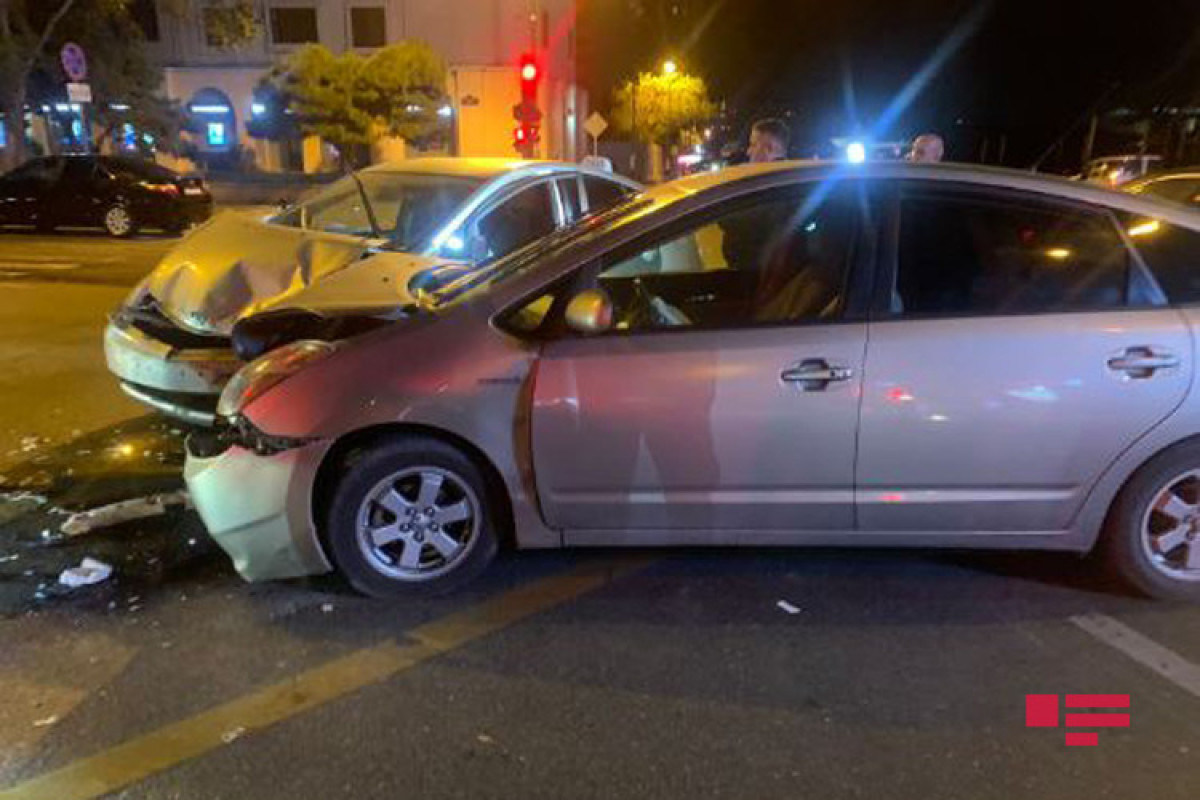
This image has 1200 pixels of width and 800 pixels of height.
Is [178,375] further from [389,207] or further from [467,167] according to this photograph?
[467,167]

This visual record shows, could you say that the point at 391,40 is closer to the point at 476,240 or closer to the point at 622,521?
the point at 476,240

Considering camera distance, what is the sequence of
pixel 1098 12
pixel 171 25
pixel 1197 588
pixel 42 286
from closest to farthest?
pixel 1197 588 → pixel 42 286 → pixel 1098 12 → pixel 171 25

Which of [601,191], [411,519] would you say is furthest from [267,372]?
[601,191]

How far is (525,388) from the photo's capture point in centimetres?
381

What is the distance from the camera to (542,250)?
433cm

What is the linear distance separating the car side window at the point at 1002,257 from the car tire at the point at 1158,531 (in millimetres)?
652

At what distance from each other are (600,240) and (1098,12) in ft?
96.1

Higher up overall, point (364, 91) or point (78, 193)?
point (364, 91)

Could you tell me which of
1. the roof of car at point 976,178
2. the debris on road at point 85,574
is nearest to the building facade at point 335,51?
the debris on road at point 85,574

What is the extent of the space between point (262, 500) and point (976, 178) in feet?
9.27

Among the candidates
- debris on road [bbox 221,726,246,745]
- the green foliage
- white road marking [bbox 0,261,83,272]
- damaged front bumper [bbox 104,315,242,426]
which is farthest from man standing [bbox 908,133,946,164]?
the green foliage

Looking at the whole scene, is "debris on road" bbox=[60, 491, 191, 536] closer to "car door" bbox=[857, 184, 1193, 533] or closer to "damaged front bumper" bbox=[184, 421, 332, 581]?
"damaged front bumper" bbox=[184, 421, 332, 581]

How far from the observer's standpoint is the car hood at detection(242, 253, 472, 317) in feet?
16.5

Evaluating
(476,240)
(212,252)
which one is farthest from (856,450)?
(212,252)
